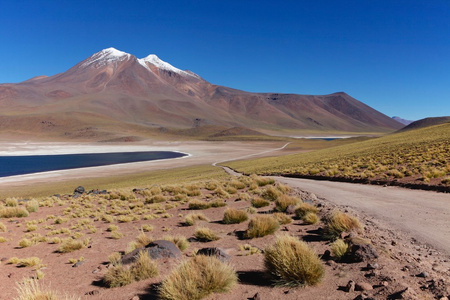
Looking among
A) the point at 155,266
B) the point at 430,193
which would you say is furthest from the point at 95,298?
the point at 430,193

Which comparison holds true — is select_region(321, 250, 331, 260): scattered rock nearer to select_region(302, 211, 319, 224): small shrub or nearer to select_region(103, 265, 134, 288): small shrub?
select_region(302, 211, 319, 224): small shrub

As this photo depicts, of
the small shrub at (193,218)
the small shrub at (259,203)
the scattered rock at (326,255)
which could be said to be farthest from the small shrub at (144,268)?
the small shrub at (259,203)

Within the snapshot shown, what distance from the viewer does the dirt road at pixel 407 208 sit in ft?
26.4

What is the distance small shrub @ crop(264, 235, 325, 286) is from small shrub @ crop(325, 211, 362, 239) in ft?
Answer: 8.58

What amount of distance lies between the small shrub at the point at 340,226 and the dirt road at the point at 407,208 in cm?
140

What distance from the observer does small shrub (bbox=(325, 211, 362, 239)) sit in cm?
807

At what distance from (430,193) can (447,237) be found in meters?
7.62

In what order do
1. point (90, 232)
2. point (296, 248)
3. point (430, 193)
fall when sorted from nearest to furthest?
point (296, 248)
point (90, 232)
point (430, 193)

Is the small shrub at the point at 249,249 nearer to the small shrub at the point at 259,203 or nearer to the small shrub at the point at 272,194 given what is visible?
the small shrub at the point at 259,203

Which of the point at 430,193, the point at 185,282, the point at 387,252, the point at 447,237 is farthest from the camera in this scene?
the point at 430,193

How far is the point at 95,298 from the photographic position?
597 centimetres

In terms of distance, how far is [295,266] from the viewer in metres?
5.66

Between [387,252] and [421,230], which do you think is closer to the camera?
[387,252]

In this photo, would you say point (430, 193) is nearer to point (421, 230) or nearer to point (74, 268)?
point (421, 230)
